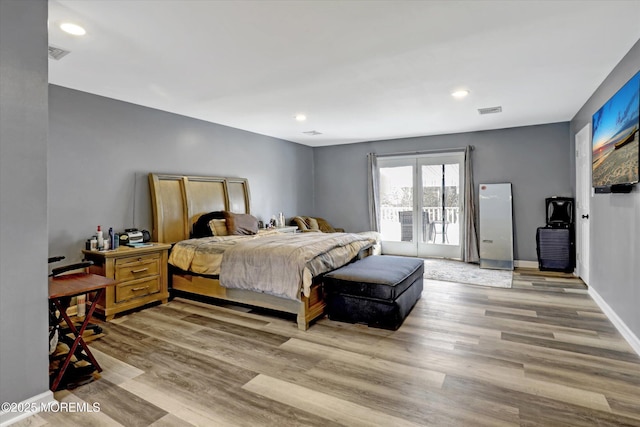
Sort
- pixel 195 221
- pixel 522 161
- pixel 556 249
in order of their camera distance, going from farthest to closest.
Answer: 1. pixel 522 161
2. pixel 556 249
3. pixel 195 221

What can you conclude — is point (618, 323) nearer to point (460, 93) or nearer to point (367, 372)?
point (367, 372)

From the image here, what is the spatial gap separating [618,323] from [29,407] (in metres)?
4.60

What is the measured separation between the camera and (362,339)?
9.93ft

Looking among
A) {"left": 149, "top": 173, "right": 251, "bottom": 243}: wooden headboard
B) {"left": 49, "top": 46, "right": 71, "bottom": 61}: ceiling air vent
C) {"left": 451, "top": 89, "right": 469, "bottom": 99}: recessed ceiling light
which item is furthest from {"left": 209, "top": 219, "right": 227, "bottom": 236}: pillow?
{"left": 451, "top": 89, "right": 469, "bottom": 99}: recessed ceiling light

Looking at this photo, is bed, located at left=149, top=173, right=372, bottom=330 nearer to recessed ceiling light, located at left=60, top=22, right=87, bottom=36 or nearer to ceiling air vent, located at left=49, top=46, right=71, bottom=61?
ceiling air vent, located at left=49, top=46, right=71, bottom=61

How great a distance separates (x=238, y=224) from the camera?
4.94 m

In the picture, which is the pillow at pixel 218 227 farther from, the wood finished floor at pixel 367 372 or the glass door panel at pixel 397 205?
the glass door panel at pixel 397 205

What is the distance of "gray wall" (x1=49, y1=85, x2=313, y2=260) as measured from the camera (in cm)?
365

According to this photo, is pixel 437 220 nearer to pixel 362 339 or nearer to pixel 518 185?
pixel 518 185

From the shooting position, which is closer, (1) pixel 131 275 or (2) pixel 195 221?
(1) pixel 131 275

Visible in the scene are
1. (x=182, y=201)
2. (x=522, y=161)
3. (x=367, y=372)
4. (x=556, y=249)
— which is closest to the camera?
(x=367, y=372)

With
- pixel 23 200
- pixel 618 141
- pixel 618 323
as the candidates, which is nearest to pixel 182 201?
pixel 23 200

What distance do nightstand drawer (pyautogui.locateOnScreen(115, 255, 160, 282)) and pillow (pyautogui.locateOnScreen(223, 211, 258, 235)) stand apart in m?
1.11

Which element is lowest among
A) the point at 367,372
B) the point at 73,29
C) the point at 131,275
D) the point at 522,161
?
the point at 367,372
